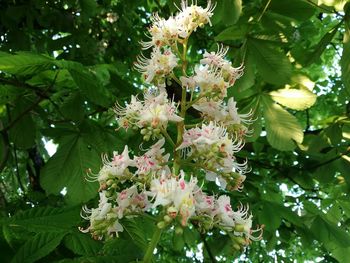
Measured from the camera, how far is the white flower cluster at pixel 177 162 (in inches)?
53.2

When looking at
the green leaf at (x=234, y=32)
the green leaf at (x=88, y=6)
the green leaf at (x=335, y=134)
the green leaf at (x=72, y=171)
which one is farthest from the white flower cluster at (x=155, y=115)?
the green leaf at (x=88, y=6)

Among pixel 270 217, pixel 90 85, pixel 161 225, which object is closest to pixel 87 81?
pixel 90 85

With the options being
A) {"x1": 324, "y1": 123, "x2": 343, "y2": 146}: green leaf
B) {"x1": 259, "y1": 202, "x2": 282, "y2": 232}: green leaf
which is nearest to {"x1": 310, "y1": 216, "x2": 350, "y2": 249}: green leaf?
{"x1": 259, "y1": 202, "x2": 282, "y2": 232}: green leaf

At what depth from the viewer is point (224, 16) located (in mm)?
2162

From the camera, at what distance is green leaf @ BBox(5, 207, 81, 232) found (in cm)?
147

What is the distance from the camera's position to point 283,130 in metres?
2.39

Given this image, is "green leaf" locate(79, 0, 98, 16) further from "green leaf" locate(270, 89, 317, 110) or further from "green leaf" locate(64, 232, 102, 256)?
"green leaf" locate(64, 232, 102, 256)

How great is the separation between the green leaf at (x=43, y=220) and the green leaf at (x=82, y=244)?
0.04m

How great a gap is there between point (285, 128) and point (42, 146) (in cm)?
213

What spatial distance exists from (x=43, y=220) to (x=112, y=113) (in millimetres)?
980

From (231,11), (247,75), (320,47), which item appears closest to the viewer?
(231,11)

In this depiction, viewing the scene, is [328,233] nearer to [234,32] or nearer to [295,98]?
[295,98]

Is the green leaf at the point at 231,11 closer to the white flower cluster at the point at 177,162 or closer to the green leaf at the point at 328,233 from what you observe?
the white flower cluster at the point at 177,162

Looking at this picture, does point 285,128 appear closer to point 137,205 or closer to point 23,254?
point 137,205
